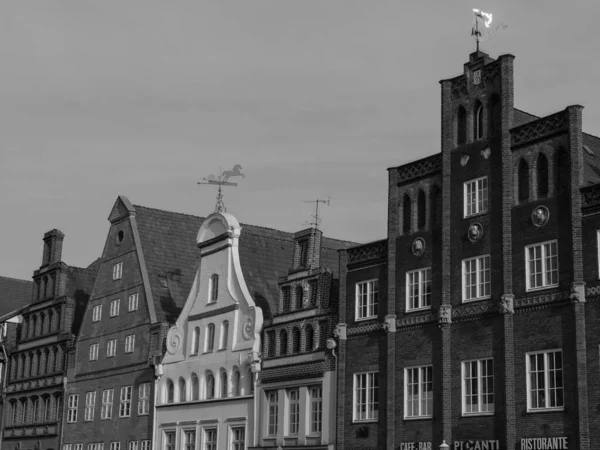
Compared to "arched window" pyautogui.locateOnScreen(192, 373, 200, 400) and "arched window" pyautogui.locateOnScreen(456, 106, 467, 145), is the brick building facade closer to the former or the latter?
"arched window" pyautogui.locateOnScreen(456, 106, 467, 145)

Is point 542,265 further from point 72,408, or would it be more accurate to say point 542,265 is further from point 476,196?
point 72,408

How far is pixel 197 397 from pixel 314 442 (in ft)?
35.0

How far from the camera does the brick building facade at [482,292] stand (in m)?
37.1

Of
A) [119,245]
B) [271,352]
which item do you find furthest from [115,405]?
[271,352]

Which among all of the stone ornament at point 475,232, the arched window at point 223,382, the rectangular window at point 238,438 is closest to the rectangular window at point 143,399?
the arched window at point 223,382

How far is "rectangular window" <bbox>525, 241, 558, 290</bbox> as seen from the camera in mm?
38031

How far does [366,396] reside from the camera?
45125mm

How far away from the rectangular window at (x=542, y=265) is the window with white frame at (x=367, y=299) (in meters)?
8.53

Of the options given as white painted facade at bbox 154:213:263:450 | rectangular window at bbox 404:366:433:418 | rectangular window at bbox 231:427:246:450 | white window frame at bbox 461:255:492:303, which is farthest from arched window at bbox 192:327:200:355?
white window frame at bbox 461:255:492:303

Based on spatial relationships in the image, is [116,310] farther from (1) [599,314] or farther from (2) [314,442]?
(1) [599,314]

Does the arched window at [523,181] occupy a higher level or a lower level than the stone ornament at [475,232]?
higher

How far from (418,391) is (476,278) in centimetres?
520

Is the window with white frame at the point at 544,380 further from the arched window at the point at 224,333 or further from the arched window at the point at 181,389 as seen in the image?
the arched window at the point at 181,389

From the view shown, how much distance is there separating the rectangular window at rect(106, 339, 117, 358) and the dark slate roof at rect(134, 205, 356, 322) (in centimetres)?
462
